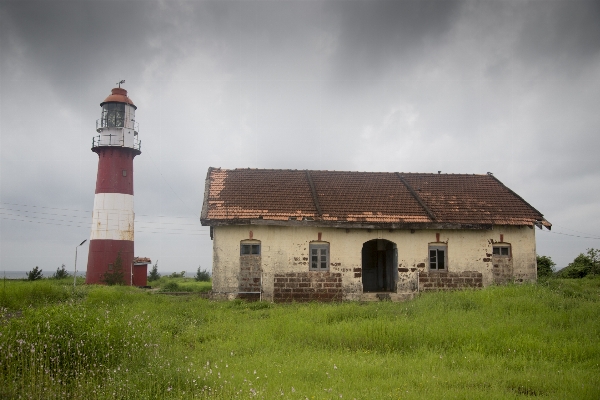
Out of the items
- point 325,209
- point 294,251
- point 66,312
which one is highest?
point 325,209

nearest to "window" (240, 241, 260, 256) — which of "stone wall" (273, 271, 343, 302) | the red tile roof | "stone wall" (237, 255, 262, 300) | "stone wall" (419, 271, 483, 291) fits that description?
"stone wall" (237, 255, 262, 300)

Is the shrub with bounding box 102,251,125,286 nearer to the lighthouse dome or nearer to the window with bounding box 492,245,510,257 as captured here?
the lighthouse dome

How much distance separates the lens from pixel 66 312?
8.52 metres

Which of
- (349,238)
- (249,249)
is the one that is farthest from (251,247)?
(349,238)

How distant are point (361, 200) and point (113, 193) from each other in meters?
12.1

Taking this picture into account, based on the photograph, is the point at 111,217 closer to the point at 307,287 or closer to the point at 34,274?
the point at 34,274

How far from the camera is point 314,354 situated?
8562 millimetres

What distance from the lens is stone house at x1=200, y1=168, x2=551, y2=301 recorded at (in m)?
16.7

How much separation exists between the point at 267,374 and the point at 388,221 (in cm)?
1062

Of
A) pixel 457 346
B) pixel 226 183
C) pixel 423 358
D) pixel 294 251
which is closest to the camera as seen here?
pixel 423 358

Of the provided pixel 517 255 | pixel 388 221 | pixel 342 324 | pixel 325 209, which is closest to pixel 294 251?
pixel 325 209

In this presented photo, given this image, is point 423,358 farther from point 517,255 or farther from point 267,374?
point 517,255

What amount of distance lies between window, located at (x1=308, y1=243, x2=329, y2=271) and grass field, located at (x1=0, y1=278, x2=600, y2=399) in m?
4.60

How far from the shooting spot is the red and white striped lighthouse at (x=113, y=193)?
23.3 meters
